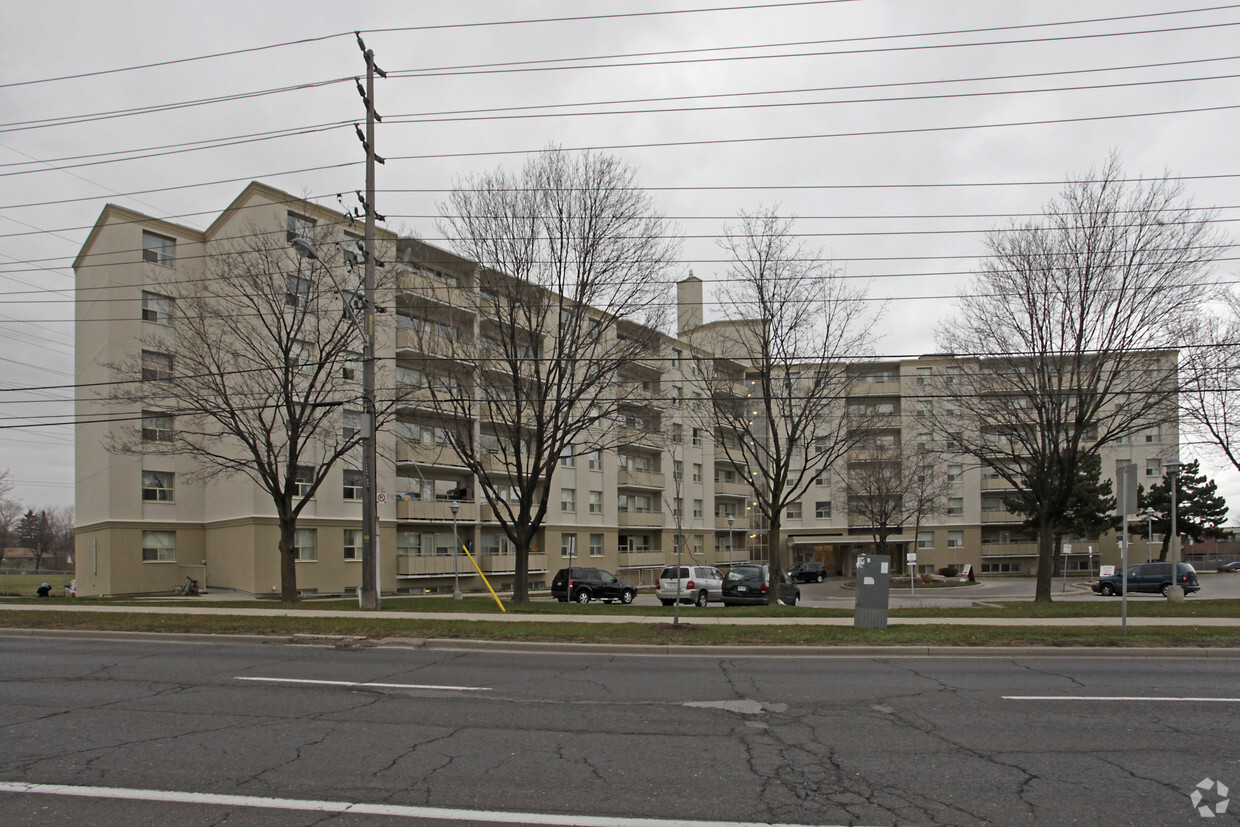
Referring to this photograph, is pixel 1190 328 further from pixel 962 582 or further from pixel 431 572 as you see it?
pixel 962 582

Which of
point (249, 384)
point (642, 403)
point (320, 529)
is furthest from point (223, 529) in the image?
point (642, 403)

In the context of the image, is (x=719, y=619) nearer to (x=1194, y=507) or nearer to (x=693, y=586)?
(x=693, y=586)

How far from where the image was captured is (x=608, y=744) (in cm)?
695

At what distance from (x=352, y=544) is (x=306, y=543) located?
2.39m

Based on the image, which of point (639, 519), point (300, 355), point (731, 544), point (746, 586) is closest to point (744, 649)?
point (746, 586)

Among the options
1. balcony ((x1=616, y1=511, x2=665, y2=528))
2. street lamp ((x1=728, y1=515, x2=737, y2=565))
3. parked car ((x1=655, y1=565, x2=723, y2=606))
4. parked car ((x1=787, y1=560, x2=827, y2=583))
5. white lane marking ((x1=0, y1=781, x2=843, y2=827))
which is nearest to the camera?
white lane marking ((x1=0, y1=781, x2=843, y2=827))

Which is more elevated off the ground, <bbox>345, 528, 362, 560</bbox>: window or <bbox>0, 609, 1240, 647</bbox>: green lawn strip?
<bbox>0, 609, 1240, 647</bbox>: green lawn strip

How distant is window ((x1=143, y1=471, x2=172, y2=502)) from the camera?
36188 mm

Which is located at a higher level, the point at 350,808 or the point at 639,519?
the point at 350,808

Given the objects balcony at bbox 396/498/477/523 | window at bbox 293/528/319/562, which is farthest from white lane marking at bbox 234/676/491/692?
balcony at bbox 396/498/477/523

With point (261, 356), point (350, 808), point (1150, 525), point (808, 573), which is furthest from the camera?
point (808, 573)

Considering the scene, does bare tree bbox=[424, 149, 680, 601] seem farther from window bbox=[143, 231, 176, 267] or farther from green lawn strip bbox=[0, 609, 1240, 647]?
window bbox=[143, 231, 176, 267]

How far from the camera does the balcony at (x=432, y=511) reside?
39156 mm

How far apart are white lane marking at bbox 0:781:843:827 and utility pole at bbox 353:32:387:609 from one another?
574 inches
